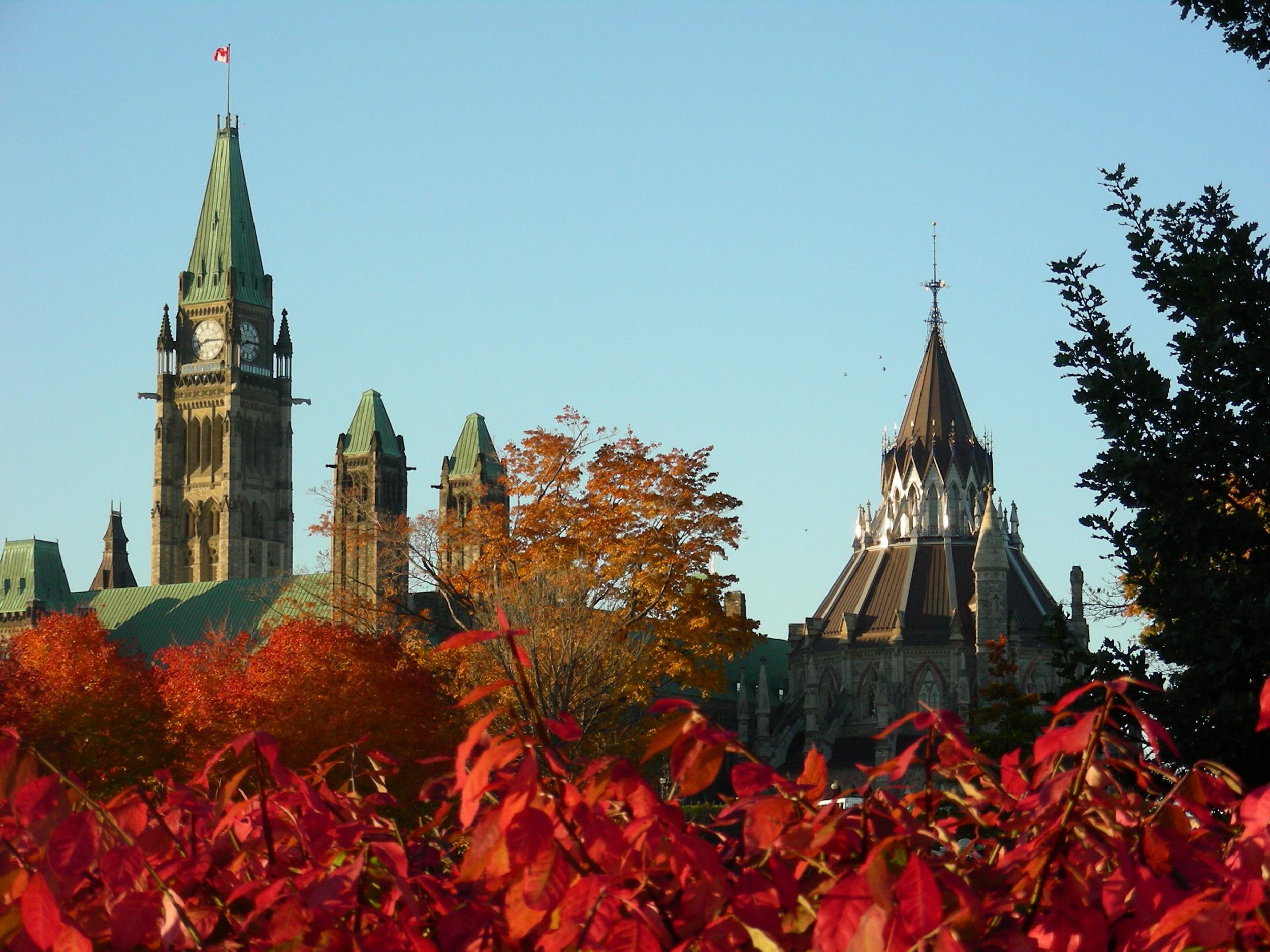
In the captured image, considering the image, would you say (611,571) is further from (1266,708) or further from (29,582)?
(29,582)

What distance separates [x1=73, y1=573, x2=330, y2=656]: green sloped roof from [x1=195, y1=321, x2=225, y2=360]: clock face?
79.7ft

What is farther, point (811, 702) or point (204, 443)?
point (204, 443)

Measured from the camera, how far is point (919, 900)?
3.38 metres

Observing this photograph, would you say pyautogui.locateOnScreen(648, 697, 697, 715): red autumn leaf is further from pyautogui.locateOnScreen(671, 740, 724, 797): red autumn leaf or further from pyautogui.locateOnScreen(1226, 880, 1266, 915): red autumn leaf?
pyautogui.locateOnScreen(1226, 880, 1266, 915): red autumn leaf

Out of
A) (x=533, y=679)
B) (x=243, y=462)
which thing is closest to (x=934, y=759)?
(x=533, y=679)

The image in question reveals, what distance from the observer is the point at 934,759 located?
15.1 feet

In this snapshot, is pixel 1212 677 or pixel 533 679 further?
pixel 533 679

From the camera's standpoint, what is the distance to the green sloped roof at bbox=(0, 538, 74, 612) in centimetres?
12862

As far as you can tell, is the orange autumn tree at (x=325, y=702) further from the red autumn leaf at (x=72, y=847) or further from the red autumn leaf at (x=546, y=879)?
the red autumn leaf at (x=546, y=879)

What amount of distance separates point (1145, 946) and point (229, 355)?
137529mm

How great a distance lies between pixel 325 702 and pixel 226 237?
338 feet

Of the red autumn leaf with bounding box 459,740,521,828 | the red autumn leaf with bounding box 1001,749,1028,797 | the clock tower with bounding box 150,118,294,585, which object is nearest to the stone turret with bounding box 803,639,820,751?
the clock tower with bounding box 150,118,294,585

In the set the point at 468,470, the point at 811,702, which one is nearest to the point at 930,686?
the point at 811,702

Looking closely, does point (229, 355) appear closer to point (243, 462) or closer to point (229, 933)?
point (243, 462)
